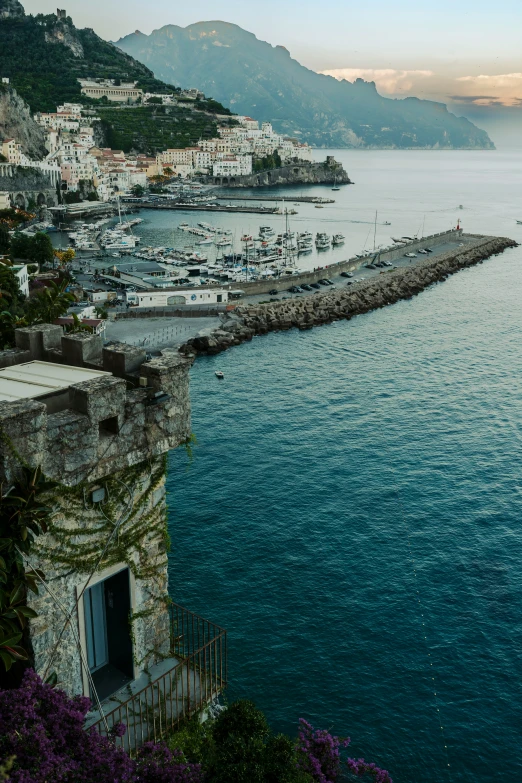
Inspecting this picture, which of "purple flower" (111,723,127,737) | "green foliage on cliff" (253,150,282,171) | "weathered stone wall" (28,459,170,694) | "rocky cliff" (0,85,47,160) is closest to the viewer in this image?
"purple flower" (111,723,127,737)

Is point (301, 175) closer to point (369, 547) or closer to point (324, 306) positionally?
point (324, 306)

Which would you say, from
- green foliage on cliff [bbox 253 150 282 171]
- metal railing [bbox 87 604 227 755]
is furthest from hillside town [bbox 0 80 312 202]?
metal railing [bbox 87 604 227 755]

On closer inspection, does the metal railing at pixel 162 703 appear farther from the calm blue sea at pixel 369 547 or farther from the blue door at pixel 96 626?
the calm blue sea at pixel 369 547

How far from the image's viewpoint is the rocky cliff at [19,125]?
13615 centimetres

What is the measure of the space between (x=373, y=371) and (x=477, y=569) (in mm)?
21224

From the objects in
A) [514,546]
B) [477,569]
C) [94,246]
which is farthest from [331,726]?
[94,246]

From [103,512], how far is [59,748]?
2174 millimetres

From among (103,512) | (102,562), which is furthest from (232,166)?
(102,562)

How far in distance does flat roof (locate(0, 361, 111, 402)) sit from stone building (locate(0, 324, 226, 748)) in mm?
20

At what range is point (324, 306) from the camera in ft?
181

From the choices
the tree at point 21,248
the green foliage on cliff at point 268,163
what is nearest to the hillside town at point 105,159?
the green foliage on cliff at point 268,163

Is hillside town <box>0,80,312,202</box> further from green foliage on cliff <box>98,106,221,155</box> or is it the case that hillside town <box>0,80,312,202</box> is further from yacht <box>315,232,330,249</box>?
yacht <box>315,232,330,249</box>

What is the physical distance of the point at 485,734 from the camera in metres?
14.8

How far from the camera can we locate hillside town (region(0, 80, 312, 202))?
137 m
